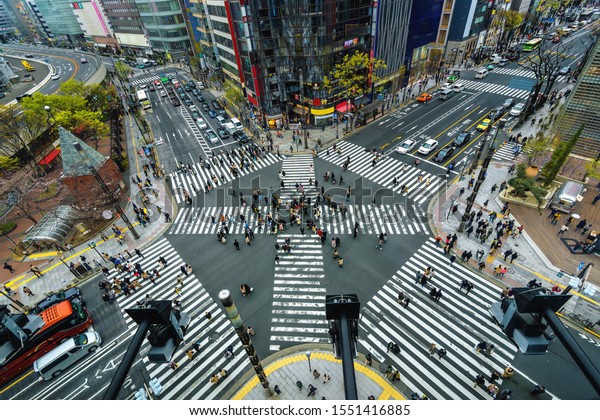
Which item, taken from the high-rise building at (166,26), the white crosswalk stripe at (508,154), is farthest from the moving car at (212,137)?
the high-rise building at (166,26)

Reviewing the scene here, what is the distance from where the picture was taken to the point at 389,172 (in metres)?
40.0

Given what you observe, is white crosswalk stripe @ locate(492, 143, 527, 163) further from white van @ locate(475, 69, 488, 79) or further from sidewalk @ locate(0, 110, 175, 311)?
sidewalk @ locate(0, 110, 175, 311)

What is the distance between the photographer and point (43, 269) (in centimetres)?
2997

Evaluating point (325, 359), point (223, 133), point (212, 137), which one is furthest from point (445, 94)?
point (325, 359)

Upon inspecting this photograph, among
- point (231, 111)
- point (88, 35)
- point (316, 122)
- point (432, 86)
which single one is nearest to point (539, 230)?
point (316, 122)

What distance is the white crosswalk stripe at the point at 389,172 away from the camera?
36.2 metres

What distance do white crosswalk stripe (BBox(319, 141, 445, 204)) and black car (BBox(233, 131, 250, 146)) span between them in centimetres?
1438

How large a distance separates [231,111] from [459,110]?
47.5m

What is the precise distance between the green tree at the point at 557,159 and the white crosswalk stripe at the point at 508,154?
26.0 ft

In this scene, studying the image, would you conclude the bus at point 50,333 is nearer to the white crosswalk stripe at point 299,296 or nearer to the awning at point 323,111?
the white crosswalk stripe at point 299,296

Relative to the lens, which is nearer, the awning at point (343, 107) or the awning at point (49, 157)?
the awning at point (49, 157)

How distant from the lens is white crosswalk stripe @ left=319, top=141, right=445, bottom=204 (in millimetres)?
36194

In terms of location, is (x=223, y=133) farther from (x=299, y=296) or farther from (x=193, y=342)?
(x=193, y=342)

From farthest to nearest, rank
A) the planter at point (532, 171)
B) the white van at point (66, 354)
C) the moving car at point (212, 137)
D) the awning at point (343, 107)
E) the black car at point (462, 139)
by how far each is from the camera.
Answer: the awning at point (343, 107) < the moving car at point (212, 137) < the black car at point (462, 139) < the planter at point (532, 171) < the white van at point (66, 354)
